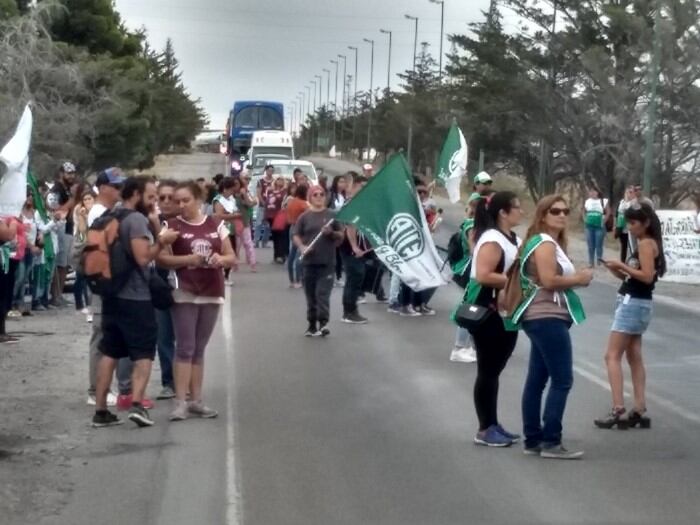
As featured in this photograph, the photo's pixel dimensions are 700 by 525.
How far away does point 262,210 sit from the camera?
104 ft

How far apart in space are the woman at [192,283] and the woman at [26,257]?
604 centimetres

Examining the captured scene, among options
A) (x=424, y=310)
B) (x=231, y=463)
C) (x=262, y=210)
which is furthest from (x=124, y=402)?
(x=262, y=210)

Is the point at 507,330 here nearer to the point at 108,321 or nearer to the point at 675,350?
the point at 108,321

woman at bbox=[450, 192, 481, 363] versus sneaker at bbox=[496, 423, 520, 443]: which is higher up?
woman at bbox=[450, 192, 481, 363]

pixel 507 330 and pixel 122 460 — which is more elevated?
pixel 507 330

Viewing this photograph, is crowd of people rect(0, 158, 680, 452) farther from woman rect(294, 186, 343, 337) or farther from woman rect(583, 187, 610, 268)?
woman rect(583, 187, 610, 268)

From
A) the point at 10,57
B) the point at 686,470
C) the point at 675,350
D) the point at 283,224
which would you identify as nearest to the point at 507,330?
the point at 686,470

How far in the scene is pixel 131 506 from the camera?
820 cm

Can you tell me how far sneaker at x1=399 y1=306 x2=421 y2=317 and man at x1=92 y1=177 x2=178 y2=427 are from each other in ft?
28.3

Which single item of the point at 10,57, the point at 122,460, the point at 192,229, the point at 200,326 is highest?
the point at 10,57

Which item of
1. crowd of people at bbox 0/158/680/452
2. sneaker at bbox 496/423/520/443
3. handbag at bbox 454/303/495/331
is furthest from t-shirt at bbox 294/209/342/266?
handbag at bbox 454/303/495/331

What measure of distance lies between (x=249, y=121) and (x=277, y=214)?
3922 cm

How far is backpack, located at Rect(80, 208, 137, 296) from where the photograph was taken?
411 inches

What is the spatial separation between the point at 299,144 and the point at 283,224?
133907 mm
